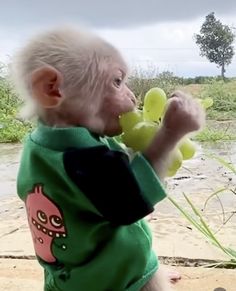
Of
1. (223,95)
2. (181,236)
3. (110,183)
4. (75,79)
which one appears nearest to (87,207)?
(110,183)

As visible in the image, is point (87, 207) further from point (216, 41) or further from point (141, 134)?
point (216, 41)

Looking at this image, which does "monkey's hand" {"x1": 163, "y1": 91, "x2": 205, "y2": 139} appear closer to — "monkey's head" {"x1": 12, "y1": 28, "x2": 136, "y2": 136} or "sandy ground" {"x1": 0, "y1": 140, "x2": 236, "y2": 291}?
"monkey's head" {"x1": 12, "y1": 28, "x2": 136, "y2": 136}

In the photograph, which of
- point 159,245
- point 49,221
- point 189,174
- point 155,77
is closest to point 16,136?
point 189,174

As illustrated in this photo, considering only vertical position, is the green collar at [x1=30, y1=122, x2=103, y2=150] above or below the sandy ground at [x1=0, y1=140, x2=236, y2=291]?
above

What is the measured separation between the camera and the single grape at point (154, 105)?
2.41 feet

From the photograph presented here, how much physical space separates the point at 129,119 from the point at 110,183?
0.30 feet

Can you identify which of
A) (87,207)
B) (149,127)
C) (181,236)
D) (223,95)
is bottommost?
(181,236)

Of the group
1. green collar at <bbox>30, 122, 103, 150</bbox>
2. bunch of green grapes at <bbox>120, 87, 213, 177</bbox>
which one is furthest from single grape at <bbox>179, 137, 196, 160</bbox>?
green collar at <bbox>30, 122, 103, 150</bbox>

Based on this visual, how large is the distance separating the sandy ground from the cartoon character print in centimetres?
37

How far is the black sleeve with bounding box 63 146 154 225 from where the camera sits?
0.68 meters

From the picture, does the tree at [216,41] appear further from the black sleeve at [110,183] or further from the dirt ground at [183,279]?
the black sleeve at [110,183]

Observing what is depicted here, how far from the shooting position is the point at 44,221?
0.77 m

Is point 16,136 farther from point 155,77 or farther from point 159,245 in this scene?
point 159,245

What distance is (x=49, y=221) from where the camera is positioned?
76 centimetres
